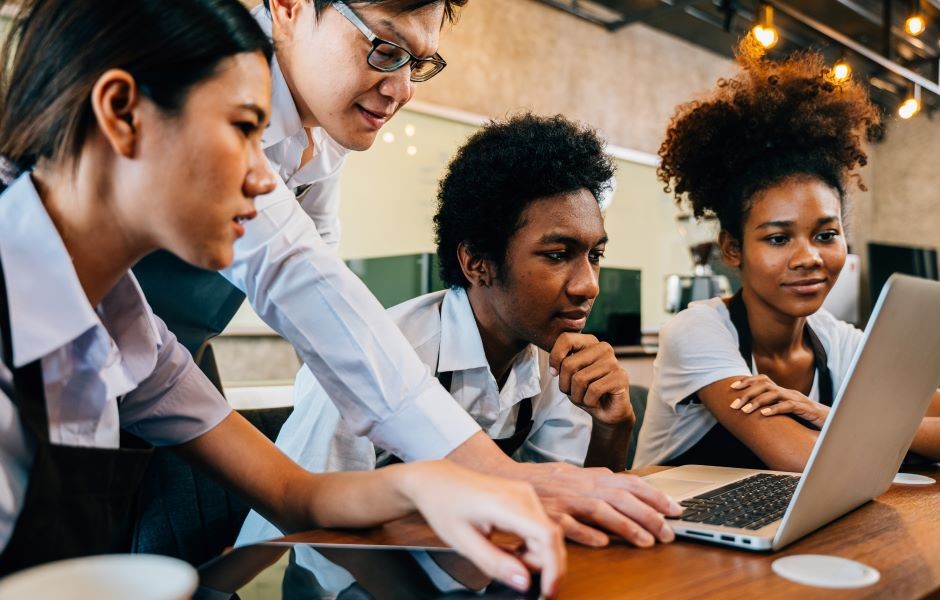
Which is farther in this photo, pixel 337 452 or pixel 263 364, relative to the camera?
pixel 263 364

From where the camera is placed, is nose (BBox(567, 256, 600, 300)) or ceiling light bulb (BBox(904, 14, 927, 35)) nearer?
nose (BBox(567, 256, 600, 300))

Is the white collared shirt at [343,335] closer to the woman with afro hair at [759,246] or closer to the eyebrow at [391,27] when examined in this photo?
the eyebrow at [391,27]

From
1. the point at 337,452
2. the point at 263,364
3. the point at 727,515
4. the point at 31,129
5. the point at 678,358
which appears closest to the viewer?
the point at 31,129

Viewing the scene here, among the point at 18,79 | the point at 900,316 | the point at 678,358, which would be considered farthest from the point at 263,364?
the point at 900,316

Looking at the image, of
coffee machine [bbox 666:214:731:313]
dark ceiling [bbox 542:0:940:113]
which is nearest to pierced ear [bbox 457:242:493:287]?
coffee machine [bbox 666:214:731:313]

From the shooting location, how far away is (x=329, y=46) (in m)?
1.17

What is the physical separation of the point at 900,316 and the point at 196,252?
685 millimetres

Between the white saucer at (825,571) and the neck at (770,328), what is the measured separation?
3.24ft

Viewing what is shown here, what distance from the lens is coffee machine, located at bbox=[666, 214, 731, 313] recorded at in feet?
14.5

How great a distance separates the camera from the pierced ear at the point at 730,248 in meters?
1.71

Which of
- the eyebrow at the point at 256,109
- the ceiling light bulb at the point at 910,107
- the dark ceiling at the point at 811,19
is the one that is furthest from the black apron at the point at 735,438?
the ceiling light bulb at the point at 910,107

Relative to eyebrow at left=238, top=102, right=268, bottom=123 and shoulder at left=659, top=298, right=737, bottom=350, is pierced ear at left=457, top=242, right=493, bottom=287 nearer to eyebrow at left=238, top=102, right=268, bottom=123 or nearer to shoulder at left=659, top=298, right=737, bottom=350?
shoulder at left=659, top=298, right=737, bottom=350

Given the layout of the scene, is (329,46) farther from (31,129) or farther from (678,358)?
(678,358)

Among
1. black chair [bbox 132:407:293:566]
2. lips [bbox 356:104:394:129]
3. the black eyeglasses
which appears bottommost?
black chair [bbox 132:407:293:566]
